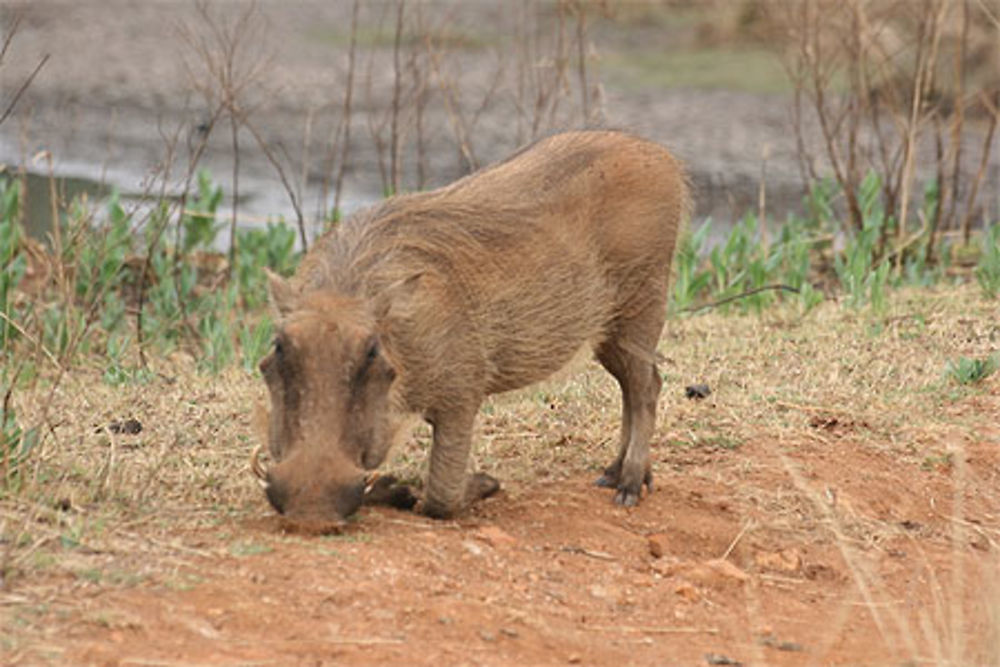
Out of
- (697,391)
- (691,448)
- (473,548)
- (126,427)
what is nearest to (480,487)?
(473,548)

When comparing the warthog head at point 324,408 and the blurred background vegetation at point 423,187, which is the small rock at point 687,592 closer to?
the warthog head at point 324,408

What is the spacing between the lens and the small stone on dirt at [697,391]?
523cm

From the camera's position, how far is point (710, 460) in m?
4.63

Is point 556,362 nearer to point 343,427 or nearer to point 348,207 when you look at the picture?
point 343,427

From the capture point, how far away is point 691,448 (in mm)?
4754

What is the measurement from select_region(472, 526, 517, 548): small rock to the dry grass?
0.31m

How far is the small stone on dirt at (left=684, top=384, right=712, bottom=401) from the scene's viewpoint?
17.2ft

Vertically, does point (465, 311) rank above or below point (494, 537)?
above

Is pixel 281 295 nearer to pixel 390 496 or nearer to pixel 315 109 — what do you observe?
pixel 390 496

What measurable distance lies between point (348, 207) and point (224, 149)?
207 centimetres

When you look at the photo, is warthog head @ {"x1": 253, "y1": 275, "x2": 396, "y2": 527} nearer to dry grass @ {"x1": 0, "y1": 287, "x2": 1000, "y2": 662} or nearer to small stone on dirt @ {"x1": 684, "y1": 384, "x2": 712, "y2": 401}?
dry grass @ {"x1": 0, "y1": 287, "x2": 1000, "y2": 662}

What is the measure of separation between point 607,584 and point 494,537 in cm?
31

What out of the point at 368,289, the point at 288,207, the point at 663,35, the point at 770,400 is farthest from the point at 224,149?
the point at 368,289

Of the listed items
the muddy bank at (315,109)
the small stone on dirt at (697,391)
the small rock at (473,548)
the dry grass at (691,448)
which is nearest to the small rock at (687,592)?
the dry grass at (691,448)
